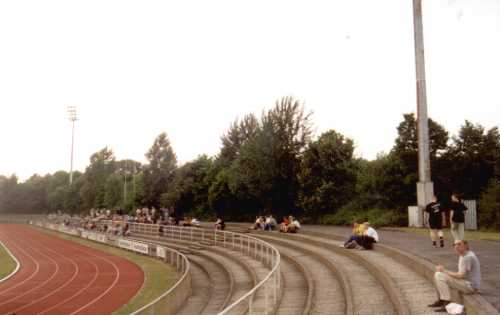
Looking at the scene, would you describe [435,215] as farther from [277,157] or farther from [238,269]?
[277,157]

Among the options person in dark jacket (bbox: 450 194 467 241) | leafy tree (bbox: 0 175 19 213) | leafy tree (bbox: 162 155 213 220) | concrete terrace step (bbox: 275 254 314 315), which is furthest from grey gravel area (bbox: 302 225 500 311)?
leafy tree (bbox: 0 175 19 213)

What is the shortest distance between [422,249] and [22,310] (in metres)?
13.5

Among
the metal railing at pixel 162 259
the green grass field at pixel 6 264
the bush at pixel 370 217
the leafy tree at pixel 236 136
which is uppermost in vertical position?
the leafy tree at pixel 236 136

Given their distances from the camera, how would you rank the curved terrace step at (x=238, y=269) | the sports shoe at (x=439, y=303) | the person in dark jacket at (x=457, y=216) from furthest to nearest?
the curved terrace step at (x=238, y=269), the person in dark jacket at (x=457, y=216), the sports shoe at (x=439, y=303)

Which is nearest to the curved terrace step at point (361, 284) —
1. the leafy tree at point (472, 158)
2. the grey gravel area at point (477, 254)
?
the grey gravel area at point (477, 254)

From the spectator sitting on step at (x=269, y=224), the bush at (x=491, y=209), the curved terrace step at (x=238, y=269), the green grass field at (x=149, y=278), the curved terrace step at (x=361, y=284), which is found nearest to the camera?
the curved terrace step at (x=361, y=284)

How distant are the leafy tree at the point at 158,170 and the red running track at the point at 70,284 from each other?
776 inches

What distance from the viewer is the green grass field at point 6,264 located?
2627cm

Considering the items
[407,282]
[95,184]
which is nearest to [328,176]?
[407,282]

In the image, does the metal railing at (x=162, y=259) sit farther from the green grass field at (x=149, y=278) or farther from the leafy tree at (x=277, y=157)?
the leafy tree at (x=277, y=157)

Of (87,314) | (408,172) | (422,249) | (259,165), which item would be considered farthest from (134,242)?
(422,249)

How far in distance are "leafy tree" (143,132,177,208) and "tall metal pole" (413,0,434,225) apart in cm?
3638

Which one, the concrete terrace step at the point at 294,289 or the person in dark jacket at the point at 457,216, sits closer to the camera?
the concrete terrace step at the point at 294,289

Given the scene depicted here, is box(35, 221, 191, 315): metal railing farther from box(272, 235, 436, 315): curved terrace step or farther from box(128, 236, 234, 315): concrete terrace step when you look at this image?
box(272, 235, 436, 315): curved terrace step
